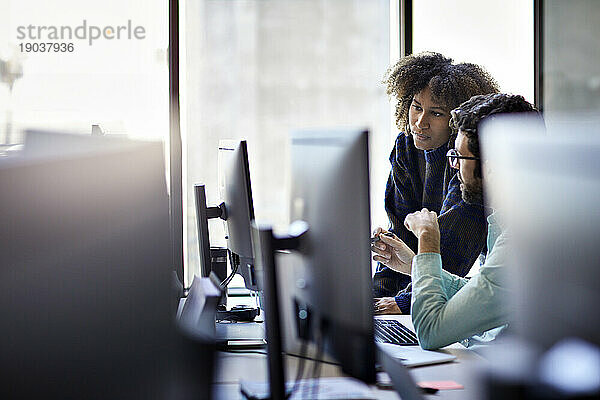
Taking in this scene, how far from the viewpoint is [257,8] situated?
3.52 meters

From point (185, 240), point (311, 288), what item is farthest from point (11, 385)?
point (185, 240)

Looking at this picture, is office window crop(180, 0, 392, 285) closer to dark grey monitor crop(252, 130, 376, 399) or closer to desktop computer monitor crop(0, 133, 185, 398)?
dark grey monitor crop(252, 130, 376, 399)

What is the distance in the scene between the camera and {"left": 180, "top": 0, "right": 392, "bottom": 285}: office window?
348cm

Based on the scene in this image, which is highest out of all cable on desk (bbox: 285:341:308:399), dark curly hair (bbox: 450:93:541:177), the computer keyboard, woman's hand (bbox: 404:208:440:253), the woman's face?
the woman's face

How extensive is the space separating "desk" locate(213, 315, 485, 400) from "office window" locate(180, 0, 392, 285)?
1.79 metres

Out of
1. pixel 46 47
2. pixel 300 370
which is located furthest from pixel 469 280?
pixel 46 47

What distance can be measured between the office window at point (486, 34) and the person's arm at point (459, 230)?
83 centimetres

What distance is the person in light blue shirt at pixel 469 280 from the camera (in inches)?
60.8

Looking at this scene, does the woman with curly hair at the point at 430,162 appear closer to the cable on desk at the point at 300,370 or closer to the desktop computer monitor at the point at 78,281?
the cable on desk at the point at 300,370

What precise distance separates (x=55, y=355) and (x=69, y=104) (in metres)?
2.76

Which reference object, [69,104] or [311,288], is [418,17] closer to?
[69,104]

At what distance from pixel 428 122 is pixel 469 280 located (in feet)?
4.08

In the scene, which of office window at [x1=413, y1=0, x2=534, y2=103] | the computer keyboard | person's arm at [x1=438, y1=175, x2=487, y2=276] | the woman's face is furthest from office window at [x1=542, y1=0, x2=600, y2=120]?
the computer keyboard

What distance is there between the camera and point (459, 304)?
157cm
